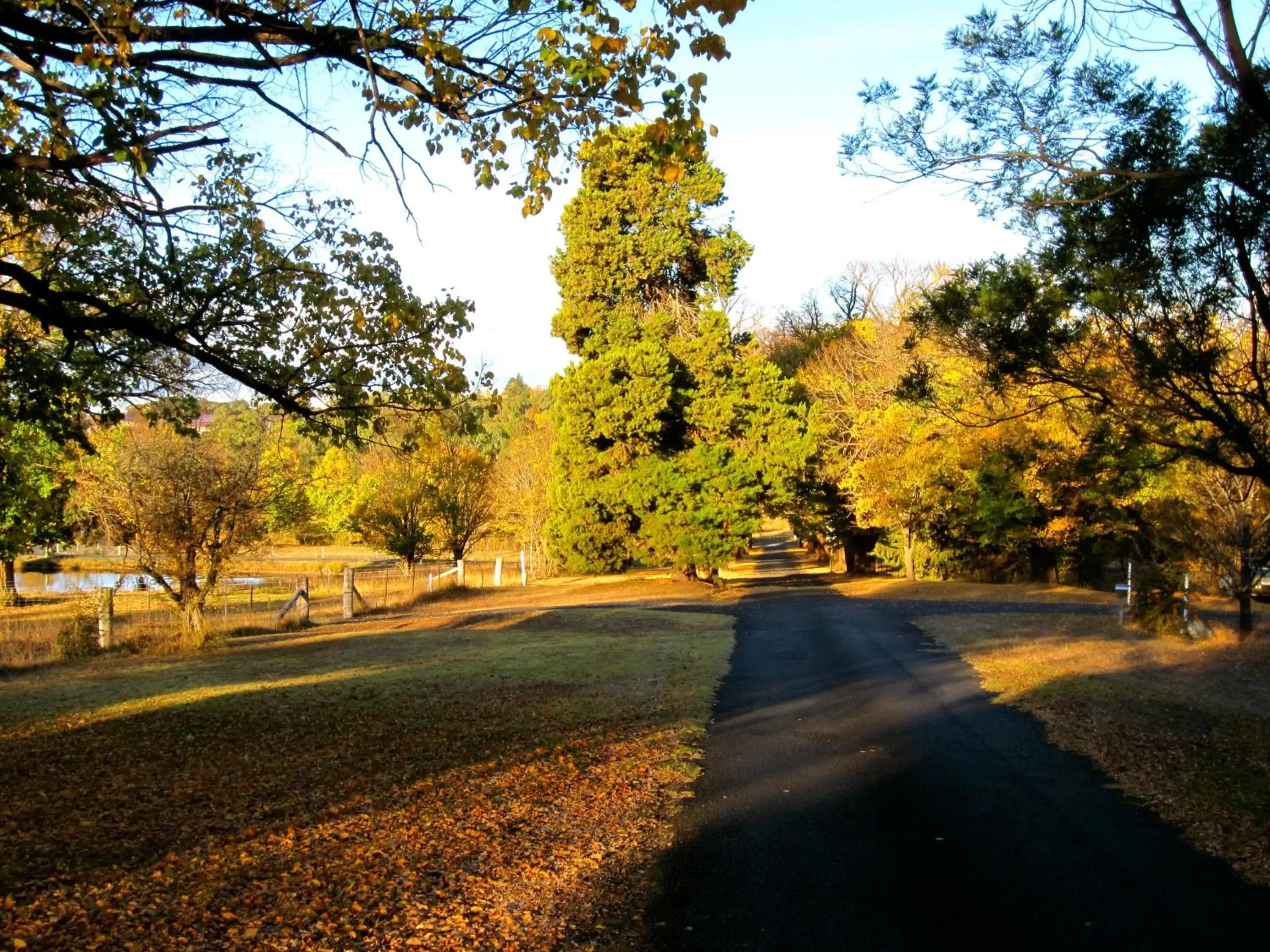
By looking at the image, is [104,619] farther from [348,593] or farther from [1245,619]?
[1245,619]

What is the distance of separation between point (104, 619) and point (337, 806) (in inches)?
505

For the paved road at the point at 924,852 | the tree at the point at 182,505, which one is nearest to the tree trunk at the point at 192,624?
the tree at the point at 182,505

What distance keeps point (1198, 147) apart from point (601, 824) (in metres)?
7.54

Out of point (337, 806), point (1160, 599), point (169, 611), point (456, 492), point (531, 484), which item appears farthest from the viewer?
point (531, 484)

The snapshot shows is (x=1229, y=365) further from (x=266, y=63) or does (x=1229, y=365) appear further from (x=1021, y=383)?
(x=266, y=63)

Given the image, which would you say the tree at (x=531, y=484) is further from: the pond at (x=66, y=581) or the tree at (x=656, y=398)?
the pond at (x=66, y=581)

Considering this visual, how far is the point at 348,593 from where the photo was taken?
24578 mm

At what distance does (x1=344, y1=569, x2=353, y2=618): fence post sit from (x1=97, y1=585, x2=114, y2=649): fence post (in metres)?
7.39

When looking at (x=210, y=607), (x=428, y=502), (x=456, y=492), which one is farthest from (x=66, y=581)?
(x=210, y=607)

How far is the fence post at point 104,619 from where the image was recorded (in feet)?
56.1

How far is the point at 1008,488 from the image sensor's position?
103ft

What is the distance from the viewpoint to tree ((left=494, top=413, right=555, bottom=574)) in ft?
142

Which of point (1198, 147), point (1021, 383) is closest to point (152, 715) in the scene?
point (1021, 383)

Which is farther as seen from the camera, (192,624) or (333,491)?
(333,491)
